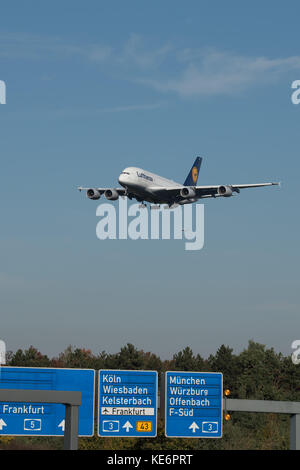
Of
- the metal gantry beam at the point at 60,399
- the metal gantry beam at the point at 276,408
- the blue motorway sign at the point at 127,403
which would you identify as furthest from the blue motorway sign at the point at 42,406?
the metal gantry beam at the point at 276,408

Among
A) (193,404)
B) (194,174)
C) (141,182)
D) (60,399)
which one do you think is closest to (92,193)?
(141,182)

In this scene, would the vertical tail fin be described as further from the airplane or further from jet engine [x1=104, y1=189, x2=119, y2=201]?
jet engine [x1=104, y1=189, x2=119, y2=201]

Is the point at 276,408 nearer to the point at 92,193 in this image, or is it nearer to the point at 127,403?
the point at 127,403

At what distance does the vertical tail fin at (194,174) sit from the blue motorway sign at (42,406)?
86.8 metres

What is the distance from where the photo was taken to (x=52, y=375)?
125ft

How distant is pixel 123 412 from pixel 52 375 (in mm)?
3686

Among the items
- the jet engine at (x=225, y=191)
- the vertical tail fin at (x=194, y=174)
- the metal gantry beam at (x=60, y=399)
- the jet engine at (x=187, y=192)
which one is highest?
the vertical tail fin at (x=194, y=174)

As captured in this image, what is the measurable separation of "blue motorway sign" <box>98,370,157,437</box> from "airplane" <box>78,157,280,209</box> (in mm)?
51368

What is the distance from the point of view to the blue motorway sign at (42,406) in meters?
37.6

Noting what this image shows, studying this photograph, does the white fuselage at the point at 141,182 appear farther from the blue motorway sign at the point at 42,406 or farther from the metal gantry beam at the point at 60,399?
the metal gantry beam at the point at 60,399
